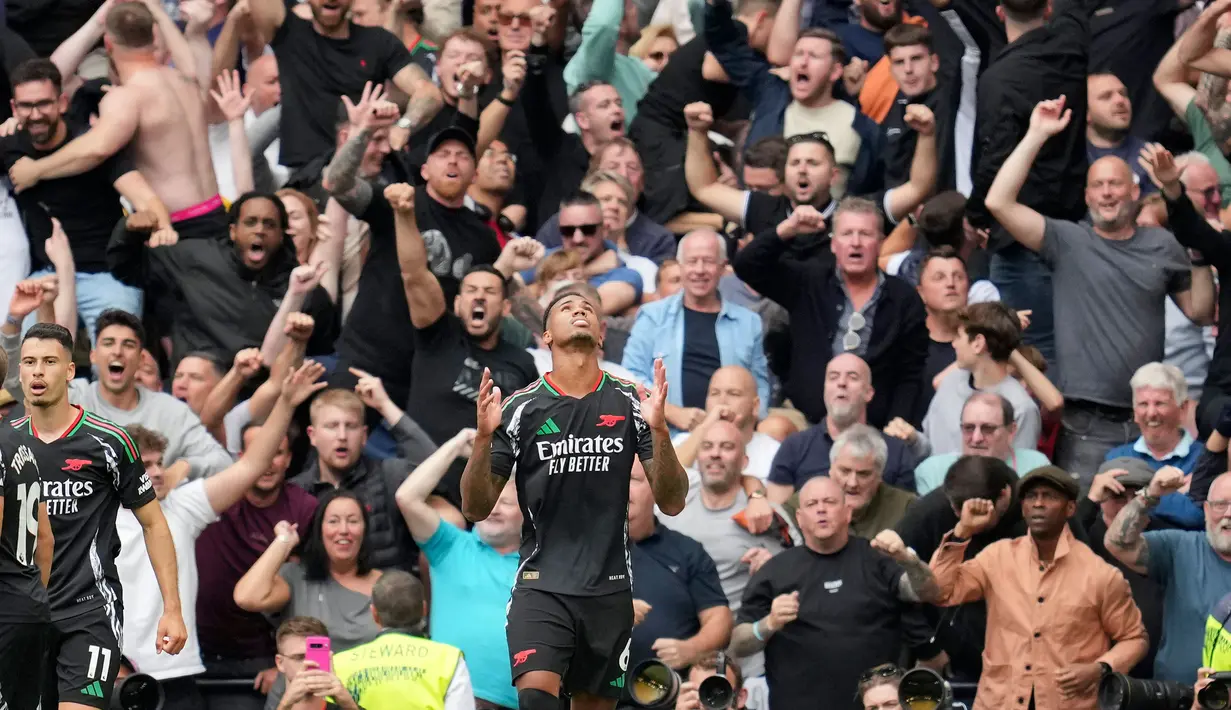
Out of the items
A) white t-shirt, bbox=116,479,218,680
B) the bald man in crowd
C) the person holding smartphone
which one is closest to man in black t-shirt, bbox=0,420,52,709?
the person holding smartphone

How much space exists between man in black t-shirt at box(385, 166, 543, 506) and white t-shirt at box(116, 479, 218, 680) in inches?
58.0

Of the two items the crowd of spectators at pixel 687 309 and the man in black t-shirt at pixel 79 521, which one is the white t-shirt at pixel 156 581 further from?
the man in black t-shirt at pixel 79 521

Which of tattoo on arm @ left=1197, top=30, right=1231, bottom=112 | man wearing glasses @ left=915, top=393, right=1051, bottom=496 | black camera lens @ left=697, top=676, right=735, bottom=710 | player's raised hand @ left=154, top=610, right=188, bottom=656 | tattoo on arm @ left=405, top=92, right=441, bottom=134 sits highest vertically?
tattoo on arm @ left=1197, top=30, right=1231, bottom=112

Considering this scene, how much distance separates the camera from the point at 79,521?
359 inches

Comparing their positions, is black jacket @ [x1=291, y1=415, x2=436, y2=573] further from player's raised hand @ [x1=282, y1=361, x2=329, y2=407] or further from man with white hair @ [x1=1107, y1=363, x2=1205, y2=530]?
man with white hair @ [x1=1107, y1=363, x2=1205, y2=530]

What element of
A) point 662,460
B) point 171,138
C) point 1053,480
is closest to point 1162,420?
point 1053,480

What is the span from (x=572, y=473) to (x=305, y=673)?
1903mm

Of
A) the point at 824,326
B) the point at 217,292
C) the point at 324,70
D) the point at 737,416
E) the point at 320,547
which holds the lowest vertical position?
the point at 320,547

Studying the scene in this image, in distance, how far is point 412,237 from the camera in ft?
40.0

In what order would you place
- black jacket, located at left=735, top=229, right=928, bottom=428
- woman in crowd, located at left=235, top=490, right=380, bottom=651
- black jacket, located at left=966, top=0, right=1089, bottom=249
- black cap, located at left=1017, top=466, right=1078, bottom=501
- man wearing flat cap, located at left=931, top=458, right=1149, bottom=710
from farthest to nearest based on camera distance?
black jacket, located at left=966, top=0, right=1089, bottom=249 < black jacket, located at left=735, top=229, right=928, bottom=428 < woman in crowd, located at left=235, top=490, right=380, bottom=651 < black cap, located at left=1017, top=466, right=1078, bottom=501 < man wearing flat cap, located at left=931, top=458, right=1149, bottom=710

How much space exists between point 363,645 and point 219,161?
5182 millimetres

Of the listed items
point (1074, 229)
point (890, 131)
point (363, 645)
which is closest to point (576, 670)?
point (363, 645)

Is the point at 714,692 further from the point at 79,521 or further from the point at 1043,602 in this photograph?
the point at 79,521

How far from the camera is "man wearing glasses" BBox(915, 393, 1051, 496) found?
11641 millimetres
